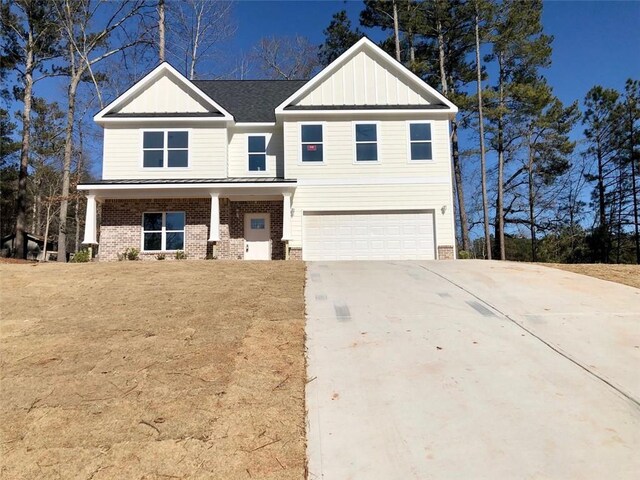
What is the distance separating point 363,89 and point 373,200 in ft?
14.1

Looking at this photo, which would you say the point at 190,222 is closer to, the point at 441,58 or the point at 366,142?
the point at 366,142

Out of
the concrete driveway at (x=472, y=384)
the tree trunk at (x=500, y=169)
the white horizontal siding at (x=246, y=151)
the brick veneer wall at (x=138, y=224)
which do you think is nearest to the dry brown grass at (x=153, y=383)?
the concrete driveway at (x=472, y=384)

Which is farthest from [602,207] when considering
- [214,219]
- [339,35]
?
[214,219]

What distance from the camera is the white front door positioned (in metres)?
16.7

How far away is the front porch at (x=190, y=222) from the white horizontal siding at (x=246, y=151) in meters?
1.27

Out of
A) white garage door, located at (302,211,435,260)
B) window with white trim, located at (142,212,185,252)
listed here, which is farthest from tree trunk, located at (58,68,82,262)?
white garage door, located at (302,211,435,260)

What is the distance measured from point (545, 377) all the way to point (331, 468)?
2996 mm

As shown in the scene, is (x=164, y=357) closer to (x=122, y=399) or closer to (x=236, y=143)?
(x=122, y=399)

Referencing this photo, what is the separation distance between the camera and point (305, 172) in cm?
1645

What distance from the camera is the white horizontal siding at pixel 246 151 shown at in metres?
17.4

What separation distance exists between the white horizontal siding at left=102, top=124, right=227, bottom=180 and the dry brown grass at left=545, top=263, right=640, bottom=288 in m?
11.7

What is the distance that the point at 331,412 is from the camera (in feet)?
14.6

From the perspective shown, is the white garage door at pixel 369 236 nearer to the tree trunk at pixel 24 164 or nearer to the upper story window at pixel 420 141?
the upper story window at pixel 420 141

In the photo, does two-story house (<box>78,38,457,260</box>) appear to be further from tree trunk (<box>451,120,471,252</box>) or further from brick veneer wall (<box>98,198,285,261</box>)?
tree trunk (<box>451,120,471,252</box>)
